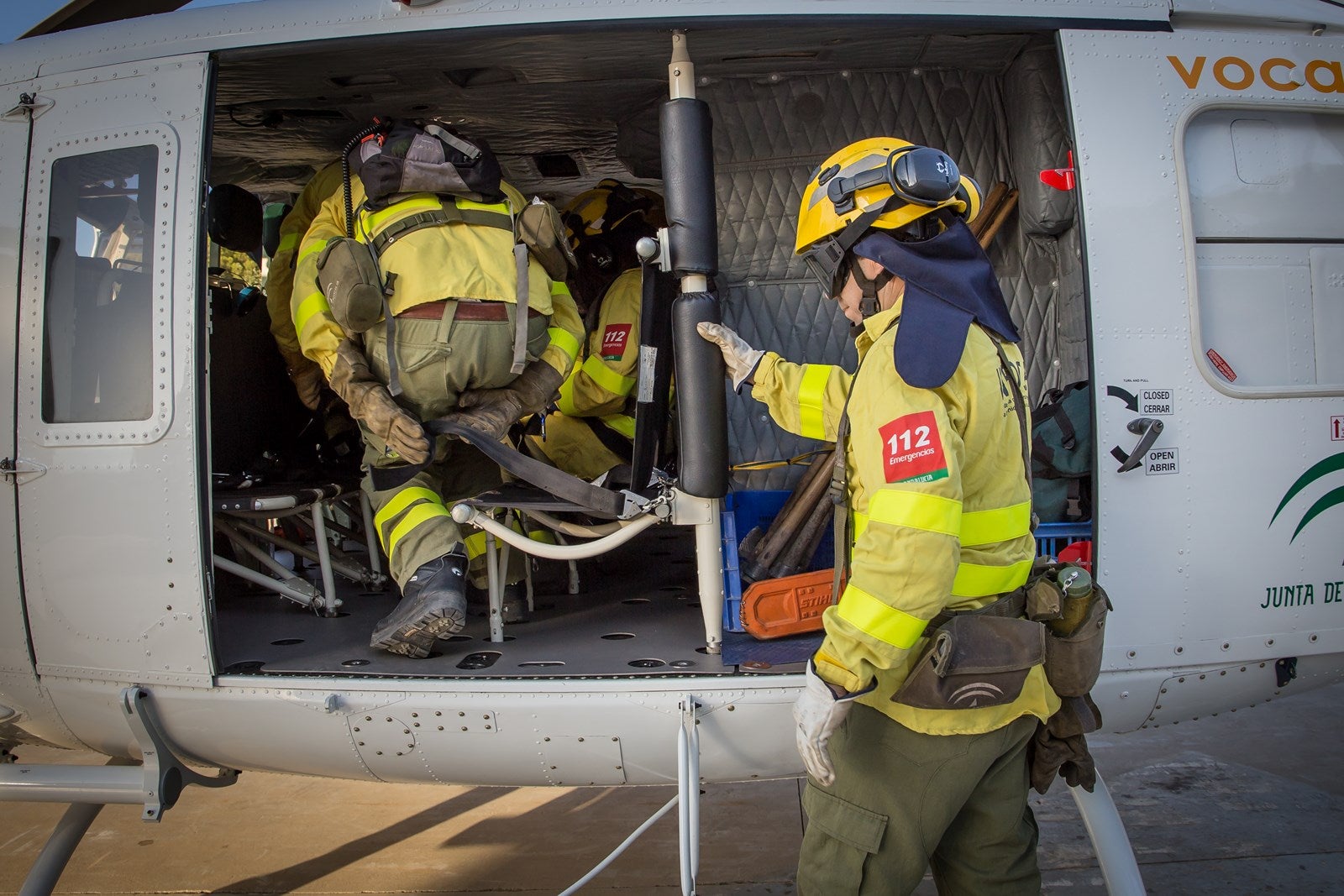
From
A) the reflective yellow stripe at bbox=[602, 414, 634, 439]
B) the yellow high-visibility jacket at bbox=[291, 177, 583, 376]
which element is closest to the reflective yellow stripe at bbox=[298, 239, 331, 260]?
the yellow high-visibility jacket at bbox=[291, 177, 583, 376]

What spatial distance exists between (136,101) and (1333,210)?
3.47 metres

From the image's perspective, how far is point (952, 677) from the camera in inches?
78.4

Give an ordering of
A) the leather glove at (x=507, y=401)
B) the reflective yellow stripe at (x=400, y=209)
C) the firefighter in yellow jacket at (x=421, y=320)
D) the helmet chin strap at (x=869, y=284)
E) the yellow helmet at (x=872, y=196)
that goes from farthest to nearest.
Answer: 1. the leather glove at (x=507, y=401)
2. the reflective yellow stripe at (x=400, y=209)
3. the firefighter in yellow jacket at (x=421, y=320)
4. the helmet chin strap at (x=869, y=284)
5. the yellow helmet at (x=872, y=196)

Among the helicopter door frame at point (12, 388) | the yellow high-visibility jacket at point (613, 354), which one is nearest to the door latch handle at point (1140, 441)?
the yellow high-visibility jacket at point (613, 354)

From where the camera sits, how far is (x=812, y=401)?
2.61 metres

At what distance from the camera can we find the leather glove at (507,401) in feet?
10.7

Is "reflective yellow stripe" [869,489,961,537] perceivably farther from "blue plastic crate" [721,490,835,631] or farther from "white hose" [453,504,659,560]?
"blue plastic crate" [721,490,835,631]

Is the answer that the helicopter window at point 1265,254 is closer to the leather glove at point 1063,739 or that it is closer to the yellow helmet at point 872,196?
the yellow helmet at point 872,196

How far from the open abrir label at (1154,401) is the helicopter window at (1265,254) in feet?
0.56

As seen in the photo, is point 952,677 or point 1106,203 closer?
point 952,677

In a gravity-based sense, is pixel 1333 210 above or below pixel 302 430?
above

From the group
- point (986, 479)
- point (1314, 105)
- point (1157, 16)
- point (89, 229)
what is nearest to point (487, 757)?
point (986, 479)

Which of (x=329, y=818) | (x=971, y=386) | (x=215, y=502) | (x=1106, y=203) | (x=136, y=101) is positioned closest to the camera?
(x=971, y=386)

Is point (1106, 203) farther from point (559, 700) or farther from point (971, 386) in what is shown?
point (559, 700)
